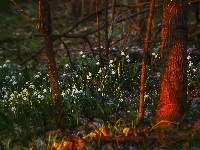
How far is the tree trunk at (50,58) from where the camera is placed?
5625 millimetres

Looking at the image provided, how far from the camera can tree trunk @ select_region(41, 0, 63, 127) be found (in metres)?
5.62

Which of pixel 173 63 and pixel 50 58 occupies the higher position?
pixel 50 58

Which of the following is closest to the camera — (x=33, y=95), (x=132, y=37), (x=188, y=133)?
(x=188, y=133)

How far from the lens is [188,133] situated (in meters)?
5.39

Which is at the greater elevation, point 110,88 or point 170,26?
point 170,26

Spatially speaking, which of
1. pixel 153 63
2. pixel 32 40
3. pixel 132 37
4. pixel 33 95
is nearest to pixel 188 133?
pixel 33 95

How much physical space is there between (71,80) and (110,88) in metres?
0.85

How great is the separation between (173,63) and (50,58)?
1.47 metres

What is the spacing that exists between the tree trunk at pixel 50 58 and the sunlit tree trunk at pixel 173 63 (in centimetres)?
125

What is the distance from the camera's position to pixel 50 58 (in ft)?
19.0

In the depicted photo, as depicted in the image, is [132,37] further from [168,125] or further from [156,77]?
[168,125]

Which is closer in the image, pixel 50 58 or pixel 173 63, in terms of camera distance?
pixel 173 63

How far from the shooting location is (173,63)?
18.5 ft

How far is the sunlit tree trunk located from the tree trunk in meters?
1.25
